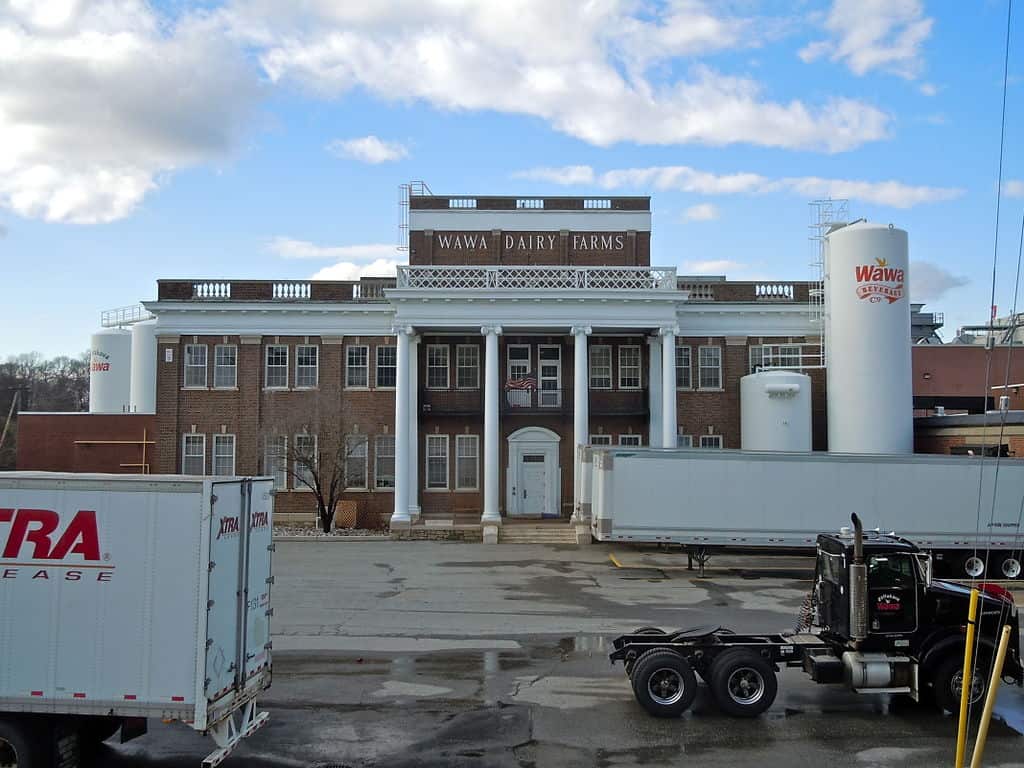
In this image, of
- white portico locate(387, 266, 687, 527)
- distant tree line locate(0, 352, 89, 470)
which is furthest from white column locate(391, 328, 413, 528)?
distant tree line locate(0, 352, 89, 470)

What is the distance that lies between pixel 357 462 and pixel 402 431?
138 inches

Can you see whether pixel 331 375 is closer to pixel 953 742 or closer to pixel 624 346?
pixel 624 346

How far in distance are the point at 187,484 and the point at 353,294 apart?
30876 millimetres

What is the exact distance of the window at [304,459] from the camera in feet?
116

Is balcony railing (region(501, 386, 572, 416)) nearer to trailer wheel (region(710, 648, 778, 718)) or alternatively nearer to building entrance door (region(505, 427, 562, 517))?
building entrance door (region(505, 427, 562, 517))

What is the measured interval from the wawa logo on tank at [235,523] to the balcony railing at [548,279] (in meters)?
25.8

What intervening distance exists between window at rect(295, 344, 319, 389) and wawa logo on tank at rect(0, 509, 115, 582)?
29.9m

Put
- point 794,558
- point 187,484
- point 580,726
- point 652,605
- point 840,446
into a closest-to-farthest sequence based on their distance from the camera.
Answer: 1. point 187,484
2. point 580,726
3. point 652,605
4. point 794,558
5. point 840,446

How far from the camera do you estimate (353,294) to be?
39.1 metres

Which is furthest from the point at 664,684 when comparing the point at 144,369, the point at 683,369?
the point at 144,369

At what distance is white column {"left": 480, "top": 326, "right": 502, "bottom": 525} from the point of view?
34.4 m

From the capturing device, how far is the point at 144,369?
45.8 metres

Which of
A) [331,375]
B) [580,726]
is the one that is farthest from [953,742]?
[331,375]

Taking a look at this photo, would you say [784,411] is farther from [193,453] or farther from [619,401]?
[193,453]
